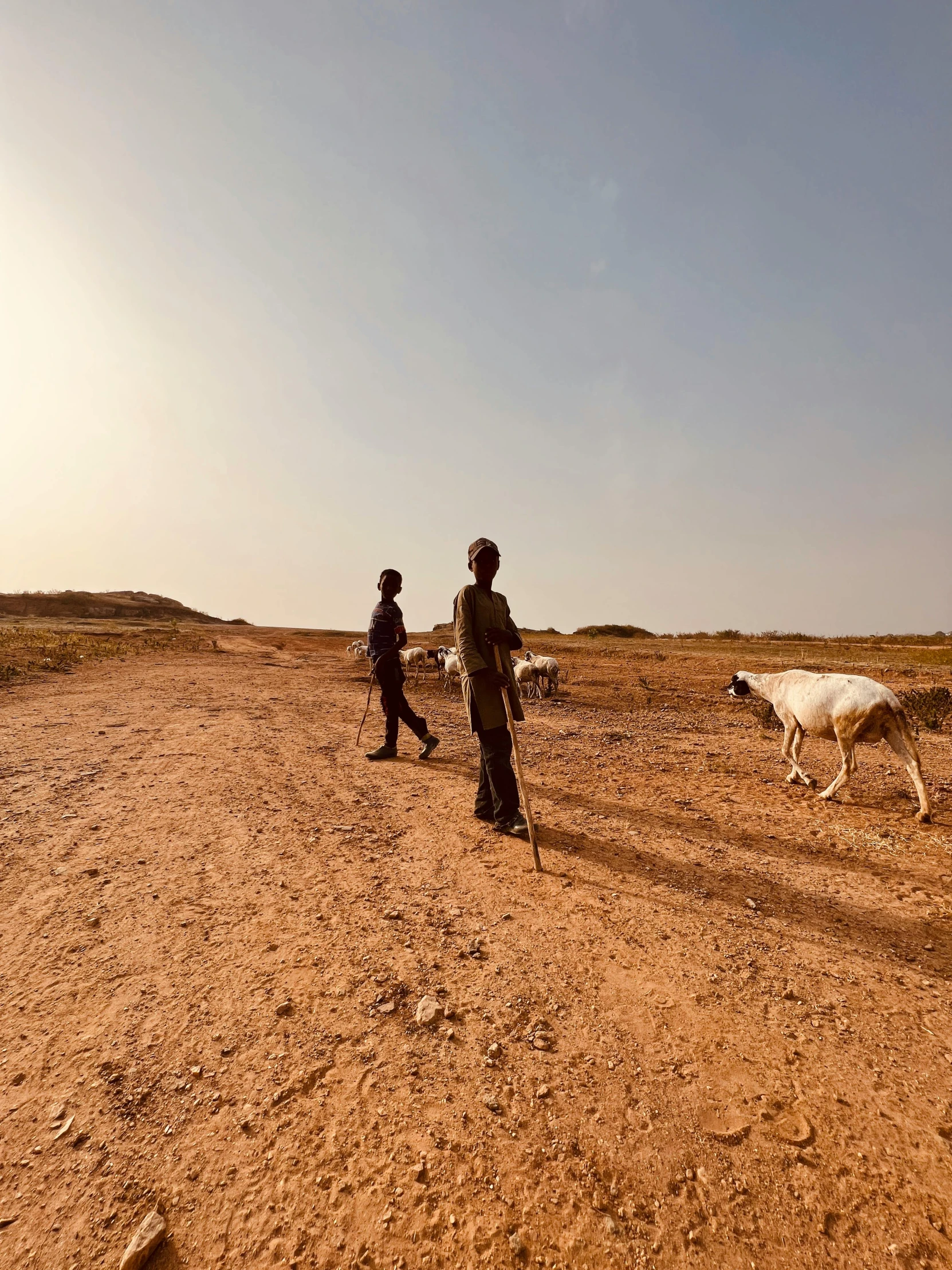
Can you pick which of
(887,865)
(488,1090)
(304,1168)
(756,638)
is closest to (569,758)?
(887,865)

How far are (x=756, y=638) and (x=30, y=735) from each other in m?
38.0

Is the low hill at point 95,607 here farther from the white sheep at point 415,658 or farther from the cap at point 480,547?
the cap at point 480,547

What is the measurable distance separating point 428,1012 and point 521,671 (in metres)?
12.1

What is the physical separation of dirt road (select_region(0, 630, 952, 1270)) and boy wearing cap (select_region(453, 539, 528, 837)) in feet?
A: 1.59

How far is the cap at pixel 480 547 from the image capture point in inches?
225

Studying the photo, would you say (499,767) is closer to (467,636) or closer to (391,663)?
(467,636)

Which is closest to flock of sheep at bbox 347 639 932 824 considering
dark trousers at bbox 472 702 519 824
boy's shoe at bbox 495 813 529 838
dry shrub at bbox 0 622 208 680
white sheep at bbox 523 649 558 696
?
boy's shoe at bbox 495 813 529 838

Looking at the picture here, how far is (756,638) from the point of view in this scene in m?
35.9

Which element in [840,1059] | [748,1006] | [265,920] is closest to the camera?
[840,1059]

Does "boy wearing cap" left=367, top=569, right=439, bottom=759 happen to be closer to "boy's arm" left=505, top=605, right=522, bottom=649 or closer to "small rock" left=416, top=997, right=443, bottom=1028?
"boy's arm" left=505, top=605, right=522, bottom=649

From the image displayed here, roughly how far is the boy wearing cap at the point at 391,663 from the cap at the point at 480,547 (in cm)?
297

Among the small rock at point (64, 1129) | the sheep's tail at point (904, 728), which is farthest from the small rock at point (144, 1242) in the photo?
the sheep's tail at point (904, 728)

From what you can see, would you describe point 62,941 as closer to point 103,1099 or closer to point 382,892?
point 103,1099

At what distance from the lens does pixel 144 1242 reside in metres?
1.89
